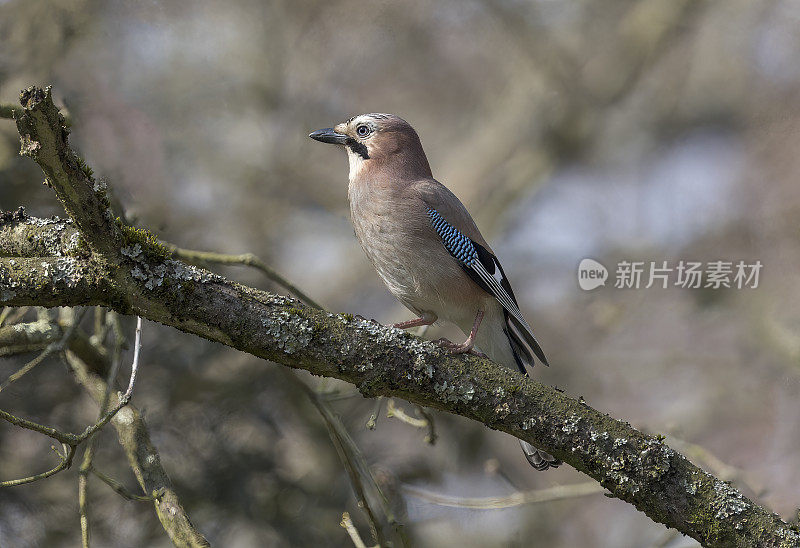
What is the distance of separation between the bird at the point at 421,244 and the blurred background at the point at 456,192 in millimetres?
A: 1418

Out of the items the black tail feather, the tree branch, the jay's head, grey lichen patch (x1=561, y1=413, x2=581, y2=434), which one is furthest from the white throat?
grey lichen patch (x1=561, y1=413, x2=581, y2=434)

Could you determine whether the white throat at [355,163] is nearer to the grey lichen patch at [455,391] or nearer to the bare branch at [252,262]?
the bare branch at [252,262]

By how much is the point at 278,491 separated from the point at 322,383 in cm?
146

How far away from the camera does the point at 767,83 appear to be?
9023 mm

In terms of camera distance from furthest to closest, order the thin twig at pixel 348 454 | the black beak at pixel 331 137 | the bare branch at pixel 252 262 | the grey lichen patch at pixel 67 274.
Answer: the black beak at pixel 331 137, the bare branch at pixel 252 262, the thin twig at pixel 348 454, the grey lichen patch at pixel 67 274

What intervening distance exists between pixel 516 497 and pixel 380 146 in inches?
99.7

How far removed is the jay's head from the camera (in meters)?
4.86

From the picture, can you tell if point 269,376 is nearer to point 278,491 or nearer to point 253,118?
point 278,491

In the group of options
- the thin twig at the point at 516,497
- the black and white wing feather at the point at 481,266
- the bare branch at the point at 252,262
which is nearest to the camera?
the bare branch at the point at 252,262

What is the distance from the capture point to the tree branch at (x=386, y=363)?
2.86 meters

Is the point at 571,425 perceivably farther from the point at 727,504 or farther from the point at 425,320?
the point at 425,320

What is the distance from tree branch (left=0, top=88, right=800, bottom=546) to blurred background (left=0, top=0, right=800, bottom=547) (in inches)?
90.2

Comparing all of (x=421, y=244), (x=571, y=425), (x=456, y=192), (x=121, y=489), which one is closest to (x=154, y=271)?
(x=121, y=489)

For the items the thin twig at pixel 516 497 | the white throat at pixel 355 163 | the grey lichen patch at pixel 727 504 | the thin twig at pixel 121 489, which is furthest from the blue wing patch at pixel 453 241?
the thin twig at pixel 121 489
